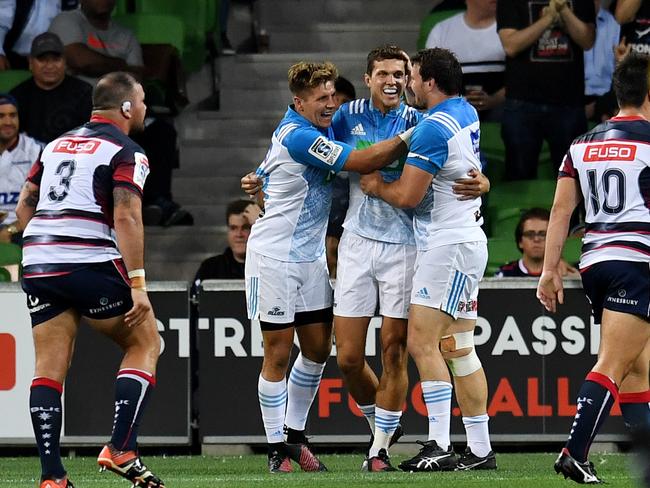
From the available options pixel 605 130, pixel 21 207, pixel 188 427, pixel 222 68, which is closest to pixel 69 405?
pixel 188 427

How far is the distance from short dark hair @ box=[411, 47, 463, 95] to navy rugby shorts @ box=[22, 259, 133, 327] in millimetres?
2097

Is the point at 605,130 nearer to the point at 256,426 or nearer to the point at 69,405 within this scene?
the point at 256,426

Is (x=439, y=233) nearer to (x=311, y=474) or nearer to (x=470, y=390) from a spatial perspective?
(x=470, y=390)

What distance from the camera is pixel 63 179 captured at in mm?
7094

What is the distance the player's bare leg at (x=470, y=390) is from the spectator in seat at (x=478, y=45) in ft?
16.9

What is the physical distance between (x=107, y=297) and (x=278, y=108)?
7.92m

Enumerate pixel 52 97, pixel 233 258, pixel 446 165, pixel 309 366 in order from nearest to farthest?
pixel 446 165, pixel 309 366, pixel 233 258, pixel 52 97

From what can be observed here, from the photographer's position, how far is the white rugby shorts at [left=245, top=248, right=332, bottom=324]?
8.47 meters

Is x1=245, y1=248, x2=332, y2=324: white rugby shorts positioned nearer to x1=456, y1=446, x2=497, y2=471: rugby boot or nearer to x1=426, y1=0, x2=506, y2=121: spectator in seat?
x1=456, y1=446, x2=497, y2=471: rugby boot

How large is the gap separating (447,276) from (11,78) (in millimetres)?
6935

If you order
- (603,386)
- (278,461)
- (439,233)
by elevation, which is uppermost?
(439,233)

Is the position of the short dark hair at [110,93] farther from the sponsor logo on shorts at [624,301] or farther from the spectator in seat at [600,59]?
the spectator in seat at [600,59]

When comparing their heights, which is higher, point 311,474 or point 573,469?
point 573,469

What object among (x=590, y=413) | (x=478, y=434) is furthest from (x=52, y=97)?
(x=590, y=413)
